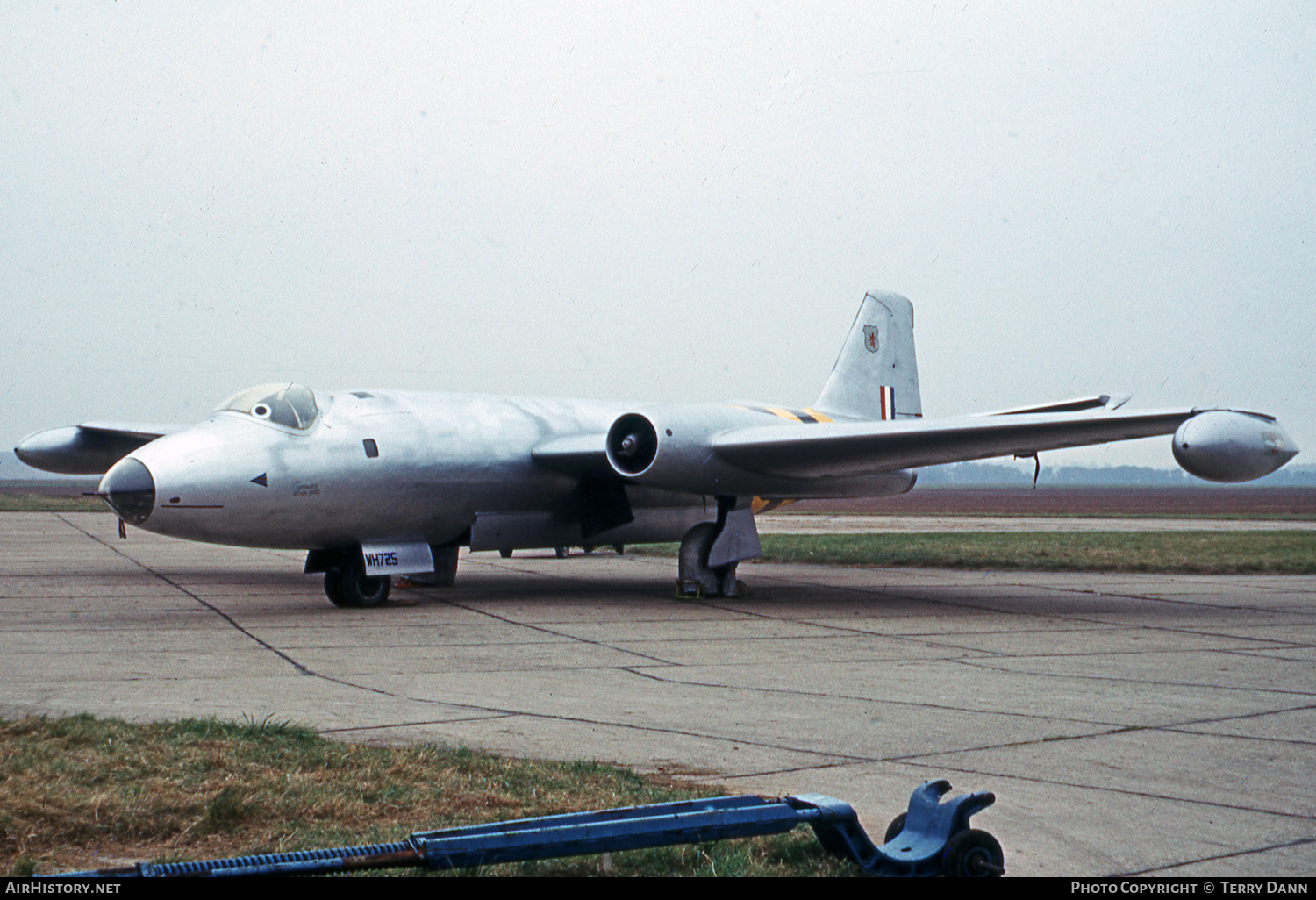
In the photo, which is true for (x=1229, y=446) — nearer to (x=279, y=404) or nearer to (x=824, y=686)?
(x=824, y=686)

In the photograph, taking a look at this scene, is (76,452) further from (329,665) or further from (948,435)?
(948,435)

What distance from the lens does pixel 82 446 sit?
19.1 metres

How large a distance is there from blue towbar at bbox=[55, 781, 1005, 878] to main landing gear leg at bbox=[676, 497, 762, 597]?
10.6 meters

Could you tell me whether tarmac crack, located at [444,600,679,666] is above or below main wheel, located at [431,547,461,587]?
below

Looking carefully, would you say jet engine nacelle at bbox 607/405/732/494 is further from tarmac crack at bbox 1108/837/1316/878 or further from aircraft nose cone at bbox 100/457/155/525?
tarmac crack at bbox 1108/837/1316/878

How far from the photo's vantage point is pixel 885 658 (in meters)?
8.92

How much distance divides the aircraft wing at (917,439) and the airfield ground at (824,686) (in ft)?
5.65

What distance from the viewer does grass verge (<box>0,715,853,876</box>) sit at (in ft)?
12.3

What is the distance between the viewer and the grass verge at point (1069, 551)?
1916 centimetres

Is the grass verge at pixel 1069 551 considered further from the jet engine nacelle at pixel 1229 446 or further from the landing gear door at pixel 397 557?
the landing gear door at pixel 397 557

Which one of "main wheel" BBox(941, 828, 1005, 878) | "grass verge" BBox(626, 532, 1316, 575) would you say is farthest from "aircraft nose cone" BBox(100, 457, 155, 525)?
"grass verge" BBox(626, 532, 1316, 575)

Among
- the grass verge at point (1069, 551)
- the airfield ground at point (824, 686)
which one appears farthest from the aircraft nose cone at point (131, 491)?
the grass verge at point (1069, 551)

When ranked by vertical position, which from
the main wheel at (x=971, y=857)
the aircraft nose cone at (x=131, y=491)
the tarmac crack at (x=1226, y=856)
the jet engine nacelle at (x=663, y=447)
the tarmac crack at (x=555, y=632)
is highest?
the jet engine nacelle at (x=663, y=447)

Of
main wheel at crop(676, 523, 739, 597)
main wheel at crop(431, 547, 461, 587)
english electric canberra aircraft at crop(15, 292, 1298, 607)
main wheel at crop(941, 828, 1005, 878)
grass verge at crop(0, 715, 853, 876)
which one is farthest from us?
main wheel at crop(431, 547, 461, 587)
